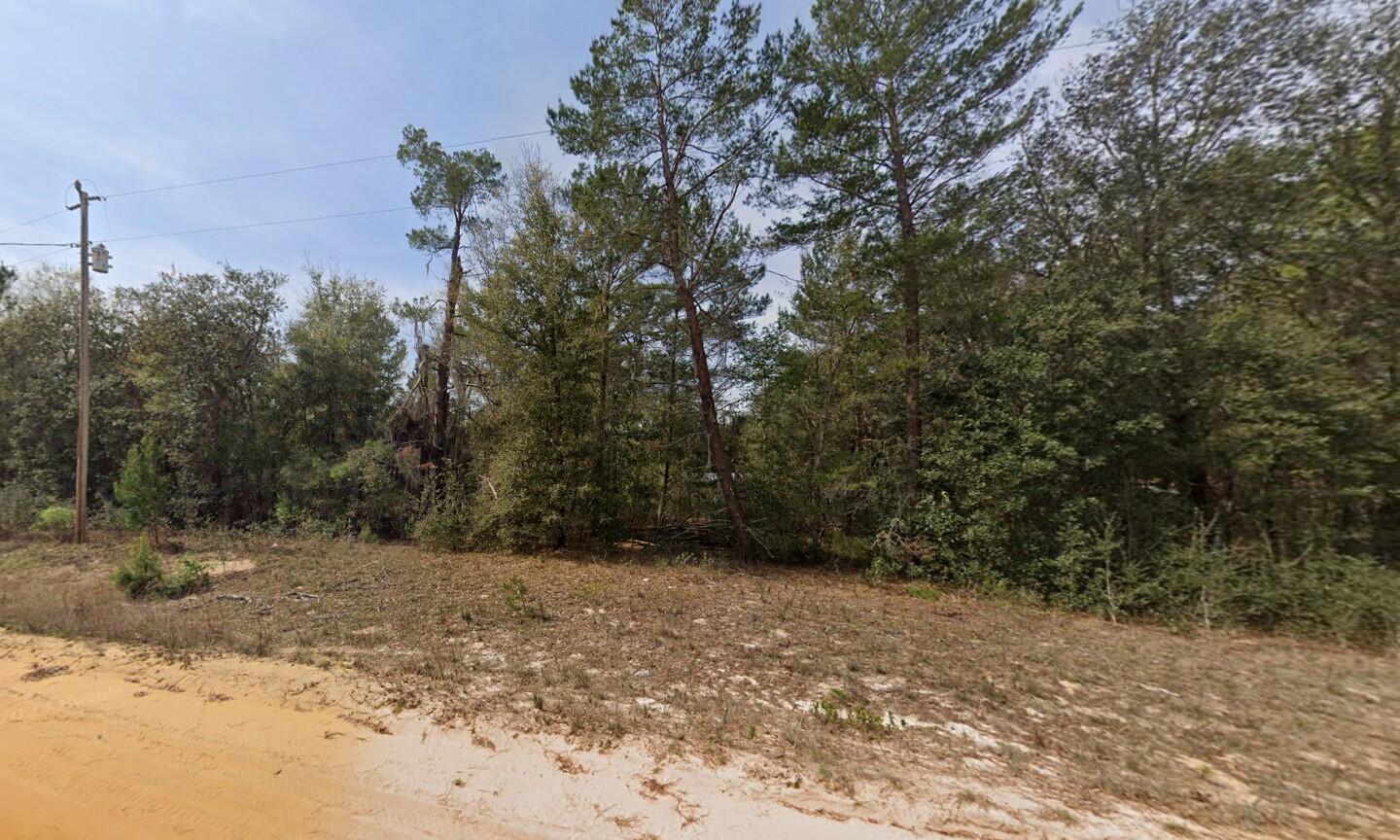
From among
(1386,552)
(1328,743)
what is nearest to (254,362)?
(1328,743)

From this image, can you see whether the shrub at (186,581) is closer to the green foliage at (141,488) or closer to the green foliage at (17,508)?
the green foliage at (141,488)

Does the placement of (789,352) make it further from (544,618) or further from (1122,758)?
(1122,758)

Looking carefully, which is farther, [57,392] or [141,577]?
[57,392]

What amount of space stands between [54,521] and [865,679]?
20.6 meters

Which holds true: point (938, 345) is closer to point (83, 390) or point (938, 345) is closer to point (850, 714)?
point (850, 714)

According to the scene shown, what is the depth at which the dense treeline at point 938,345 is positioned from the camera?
8156 mm

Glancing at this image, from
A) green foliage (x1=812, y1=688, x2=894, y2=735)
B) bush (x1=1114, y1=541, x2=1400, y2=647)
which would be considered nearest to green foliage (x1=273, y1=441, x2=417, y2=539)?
green foliage (x1=812, y1=688, x2=894, y2=735)

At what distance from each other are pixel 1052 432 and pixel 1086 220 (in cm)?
516

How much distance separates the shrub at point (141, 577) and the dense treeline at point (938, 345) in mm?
5330

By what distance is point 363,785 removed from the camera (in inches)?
130

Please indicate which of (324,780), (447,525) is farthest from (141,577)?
(324,780)

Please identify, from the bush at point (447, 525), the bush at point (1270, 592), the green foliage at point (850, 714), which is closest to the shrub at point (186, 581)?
the bush at point (447, 525)

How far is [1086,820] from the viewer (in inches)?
110

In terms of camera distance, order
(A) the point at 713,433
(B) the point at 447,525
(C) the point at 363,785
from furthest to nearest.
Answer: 1. (B) the point at 447,525
2. (A) the point at 713,433
3. (C) the point at 363,785
